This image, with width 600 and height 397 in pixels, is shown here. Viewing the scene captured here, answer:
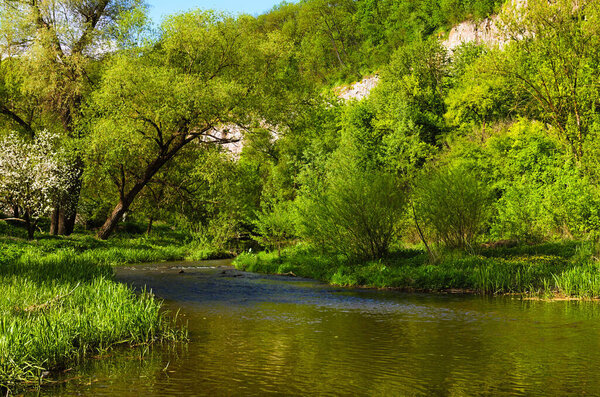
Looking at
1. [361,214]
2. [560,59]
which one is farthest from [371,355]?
[560,59]

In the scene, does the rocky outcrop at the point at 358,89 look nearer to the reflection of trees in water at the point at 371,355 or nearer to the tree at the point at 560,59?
the tree at the point at 560,59

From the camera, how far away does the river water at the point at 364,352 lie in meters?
7.62

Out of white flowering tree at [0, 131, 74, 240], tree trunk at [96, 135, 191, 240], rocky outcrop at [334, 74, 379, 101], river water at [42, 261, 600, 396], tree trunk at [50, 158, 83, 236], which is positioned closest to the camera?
river water at [42, 261, 600, 396]

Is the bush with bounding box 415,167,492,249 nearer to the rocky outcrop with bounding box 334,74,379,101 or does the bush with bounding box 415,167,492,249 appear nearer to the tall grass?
the tall grass

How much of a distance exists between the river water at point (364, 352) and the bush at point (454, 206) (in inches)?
259

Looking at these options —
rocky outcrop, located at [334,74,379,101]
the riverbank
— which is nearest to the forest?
the riverbank

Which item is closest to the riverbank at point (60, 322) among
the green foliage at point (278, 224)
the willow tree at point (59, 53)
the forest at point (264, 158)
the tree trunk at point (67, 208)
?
the forest at point (264, 158)

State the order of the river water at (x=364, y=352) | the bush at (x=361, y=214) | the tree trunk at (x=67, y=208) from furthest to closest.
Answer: the tree trunk at (x=67, y=208) → the bush at (x=361, y=214) → the river water at (x=364, y=352)

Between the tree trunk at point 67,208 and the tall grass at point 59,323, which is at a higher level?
the tree trunk at point 67,208

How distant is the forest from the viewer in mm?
22453

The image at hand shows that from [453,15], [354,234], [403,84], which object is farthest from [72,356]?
[453,15]

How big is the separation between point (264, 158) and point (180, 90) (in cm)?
1293

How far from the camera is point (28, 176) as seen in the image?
91.4ft

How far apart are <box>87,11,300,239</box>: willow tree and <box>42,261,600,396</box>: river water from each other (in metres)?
15.7
